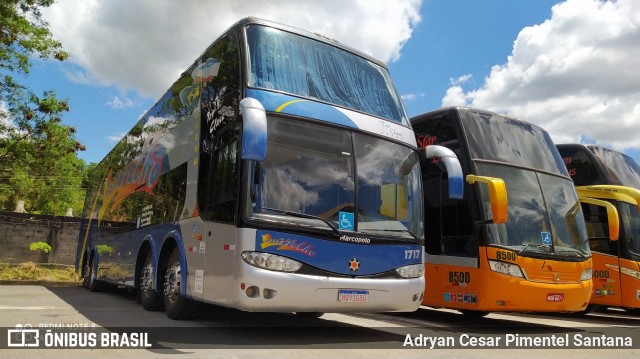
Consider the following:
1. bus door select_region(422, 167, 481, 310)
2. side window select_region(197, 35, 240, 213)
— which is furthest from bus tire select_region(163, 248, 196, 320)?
bus door select_region(422, 167, 481, 310)

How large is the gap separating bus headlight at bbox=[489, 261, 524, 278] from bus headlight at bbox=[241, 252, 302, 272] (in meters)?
3.68

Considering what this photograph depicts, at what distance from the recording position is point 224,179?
6496mm

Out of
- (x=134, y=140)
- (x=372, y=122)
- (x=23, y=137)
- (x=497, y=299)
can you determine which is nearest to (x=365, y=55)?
(x=372, y=122)

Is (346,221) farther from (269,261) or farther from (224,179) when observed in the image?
(224,179)

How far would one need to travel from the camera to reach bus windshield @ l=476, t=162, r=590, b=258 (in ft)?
27.3

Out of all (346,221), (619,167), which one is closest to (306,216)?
(346,221)

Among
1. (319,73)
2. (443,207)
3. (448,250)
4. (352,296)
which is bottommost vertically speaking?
(352,296)

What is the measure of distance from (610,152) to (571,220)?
16.0 feet

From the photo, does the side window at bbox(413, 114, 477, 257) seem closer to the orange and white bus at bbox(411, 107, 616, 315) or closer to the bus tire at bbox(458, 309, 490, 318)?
the orange and white bus at bbox(411, 107, 616, 315)

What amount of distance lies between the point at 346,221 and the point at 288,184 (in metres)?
0.83

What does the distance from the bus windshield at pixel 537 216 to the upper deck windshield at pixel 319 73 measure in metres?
2.26

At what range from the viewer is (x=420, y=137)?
10.4m

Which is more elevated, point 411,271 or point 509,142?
point 509,142

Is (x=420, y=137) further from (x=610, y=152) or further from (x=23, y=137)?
(x=23, y=137)
